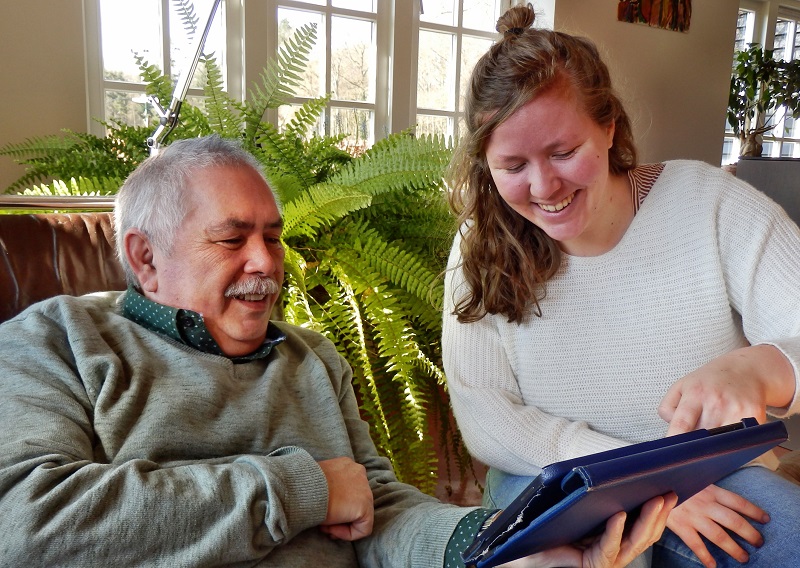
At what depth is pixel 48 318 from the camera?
3.43ft

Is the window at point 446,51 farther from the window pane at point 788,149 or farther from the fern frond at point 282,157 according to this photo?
the window pane at point 788,149

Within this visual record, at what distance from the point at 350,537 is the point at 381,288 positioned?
776 millimetres

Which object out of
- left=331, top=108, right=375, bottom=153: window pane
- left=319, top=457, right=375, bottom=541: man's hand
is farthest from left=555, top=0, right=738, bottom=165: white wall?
left=319, top=457, right=375, bottom=541: man's hand

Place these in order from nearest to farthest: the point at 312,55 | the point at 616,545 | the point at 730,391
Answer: the point at 616,545, the point at 730,391, the point at 312,55

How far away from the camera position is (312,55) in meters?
4.04

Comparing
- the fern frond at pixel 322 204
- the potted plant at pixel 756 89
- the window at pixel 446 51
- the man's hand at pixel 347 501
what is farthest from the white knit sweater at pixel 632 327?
the potted plant at pixel 756 89

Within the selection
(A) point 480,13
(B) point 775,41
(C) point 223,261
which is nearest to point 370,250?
(C) point 223,261

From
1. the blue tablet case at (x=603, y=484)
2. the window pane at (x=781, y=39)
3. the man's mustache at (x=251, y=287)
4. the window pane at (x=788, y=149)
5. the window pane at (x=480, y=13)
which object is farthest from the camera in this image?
the window pane at (x=788, y=149)

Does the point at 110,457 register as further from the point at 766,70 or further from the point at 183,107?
the point at 766,70

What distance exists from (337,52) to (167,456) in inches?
137

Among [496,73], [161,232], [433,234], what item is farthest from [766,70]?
[161,232]

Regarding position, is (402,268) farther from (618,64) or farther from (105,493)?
(618,64)

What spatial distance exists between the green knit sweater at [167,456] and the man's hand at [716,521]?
1.04 ft

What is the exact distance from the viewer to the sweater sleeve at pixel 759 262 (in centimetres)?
114
